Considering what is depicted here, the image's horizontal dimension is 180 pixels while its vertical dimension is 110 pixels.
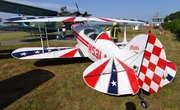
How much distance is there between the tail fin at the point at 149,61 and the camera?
215 centimetres

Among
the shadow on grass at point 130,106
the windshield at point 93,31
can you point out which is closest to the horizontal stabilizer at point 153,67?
the shadow on grass at point 130,106

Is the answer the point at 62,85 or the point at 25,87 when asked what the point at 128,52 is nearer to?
the point at 62,85

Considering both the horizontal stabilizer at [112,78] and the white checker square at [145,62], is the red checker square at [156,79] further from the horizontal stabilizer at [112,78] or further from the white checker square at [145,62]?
the horizontal stabilizer at [112,78]

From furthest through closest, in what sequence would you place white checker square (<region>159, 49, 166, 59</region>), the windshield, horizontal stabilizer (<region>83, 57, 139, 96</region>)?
the windshield → horizontal stabilizer (<region>83, 57, 139, 96</region>) → white checker square (<region>159, 49, 166, 59</region>)

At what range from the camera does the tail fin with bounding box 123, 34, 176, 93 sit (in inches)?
84.7

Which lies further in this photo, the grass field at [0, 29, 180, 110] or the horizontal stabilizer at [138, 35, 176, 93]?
the grass field at [0, 29, 180, 110]

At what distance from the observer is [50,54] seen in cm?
576

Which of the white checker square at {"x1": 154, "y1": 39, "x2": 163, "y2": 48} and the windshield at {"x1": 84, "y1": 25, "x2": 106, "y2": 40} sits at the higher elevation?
the windshield at {"x1": 84, "y1": 25, "x2": 106, "y2": 40}

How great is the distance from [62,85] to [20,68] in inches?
129

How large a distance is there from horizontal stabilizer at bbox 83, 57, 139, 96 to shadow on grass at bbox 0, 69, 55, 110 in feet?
8.72

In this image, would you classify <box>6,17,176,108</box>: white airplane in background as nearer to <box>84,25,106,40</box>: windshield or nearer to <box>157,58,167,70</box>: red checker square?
<box>157,58,167,70</box>: red checker square

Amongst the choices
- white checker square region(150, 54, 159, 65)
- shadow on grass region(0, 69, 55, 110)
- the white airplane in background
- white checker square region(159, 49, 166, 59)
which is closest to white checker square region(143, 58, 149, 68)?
the white airplane in background

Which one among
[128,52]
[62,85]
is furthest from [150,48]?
[62,85]

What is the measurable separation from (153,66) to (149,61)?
0.15 m
